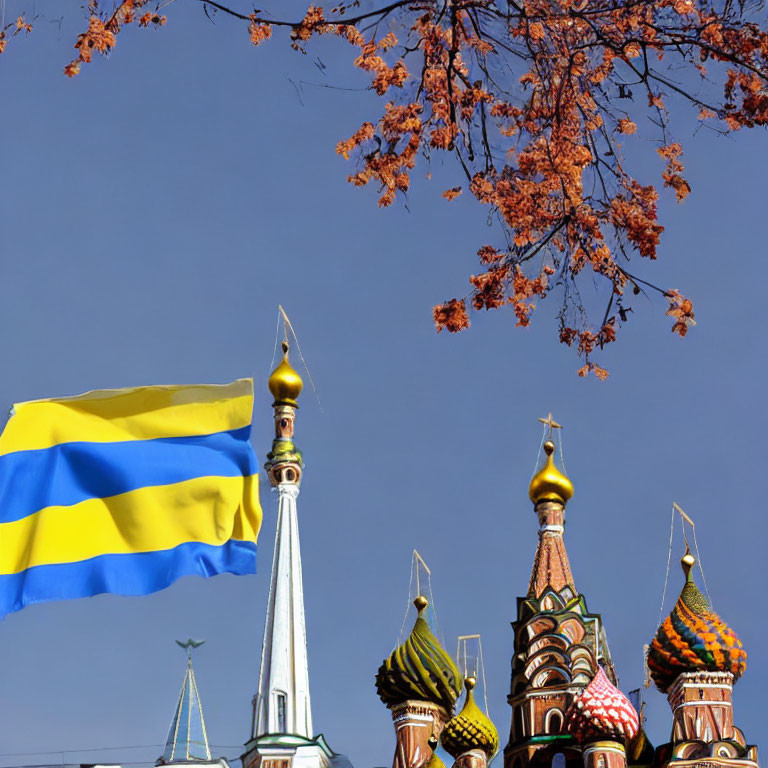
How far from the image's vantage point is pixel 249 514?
20672 mm

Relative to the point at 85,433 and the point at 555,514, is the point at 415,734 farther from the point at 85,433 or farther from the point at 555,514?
the point at 85,433

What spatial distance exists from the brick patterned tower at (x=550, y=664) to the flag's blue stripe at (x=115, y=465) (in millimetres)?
17149

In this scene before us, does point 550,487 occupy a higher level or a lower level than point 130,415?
higher

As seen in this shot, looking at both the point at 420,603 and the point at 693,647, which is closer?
the point at 693,647

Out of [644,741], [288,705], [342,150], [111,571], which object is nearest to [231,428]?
[111,571]

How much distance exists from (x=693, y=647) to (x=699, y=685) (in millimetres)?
889

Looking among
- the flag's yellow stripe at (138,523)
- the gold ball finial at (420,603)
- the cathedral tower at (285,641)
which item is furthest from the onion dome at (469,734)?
the flag's yellow stripe at (138,523)

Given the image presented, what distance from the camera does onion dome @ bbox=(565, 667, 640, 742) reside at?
34094mm

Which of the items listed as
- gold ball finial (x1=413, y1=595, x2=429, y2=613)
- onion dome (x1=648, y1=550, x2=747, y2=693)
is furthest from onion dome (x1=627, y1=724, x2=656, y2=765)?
gold ball finial (x1=413, y1=595, x2=429, y2=613)

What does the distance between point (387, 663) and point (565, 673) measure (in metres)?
4.91

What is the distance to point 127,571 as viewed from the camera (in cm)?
2023

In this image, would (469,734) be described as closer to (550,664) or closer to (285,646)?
(550,664)

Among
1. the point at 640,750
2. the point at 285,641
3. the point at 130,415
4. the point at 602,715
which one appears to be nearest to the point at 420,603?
the point at 285,641

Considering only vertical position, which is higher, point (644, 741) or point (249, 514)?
point (644, 741)
